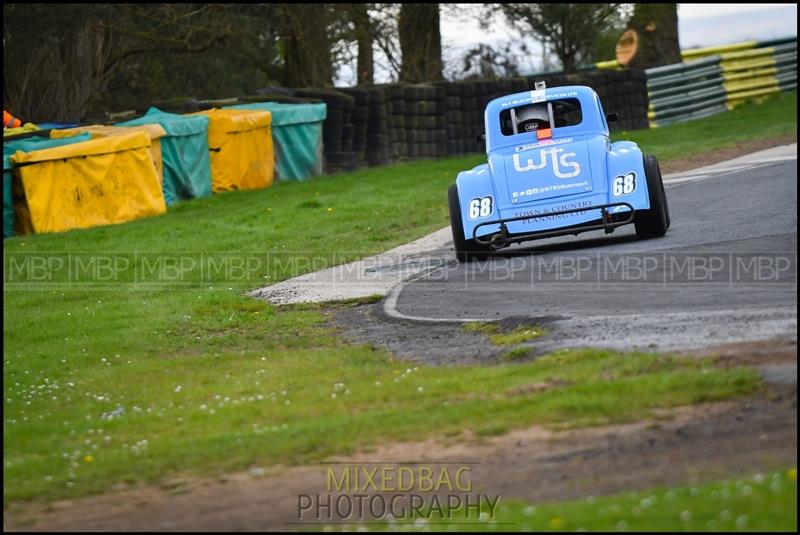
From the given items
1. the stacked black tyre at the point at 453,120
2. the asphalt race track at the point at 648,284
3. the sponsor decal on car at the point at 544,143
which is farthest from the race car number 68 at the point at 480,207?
the stacked black tyre at the point at 453,120

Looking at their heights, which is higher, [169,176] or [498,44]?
[498,44]

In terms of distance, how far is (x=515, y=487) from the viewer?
610 centimetres

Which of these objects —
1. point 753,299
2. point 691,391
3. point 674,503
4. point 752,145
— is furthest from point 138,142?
point 674,503

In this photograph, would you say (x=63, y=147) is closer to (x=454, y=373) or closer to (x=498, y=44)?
(x=454, y=373)

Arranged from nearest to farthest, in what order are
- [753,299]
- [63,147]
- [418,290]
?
[753,299], [418,290], [63,147]

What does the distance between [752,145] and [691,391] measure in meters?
17.1

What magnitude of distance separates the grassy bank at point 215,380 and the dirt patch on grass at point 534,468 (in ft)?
0.70

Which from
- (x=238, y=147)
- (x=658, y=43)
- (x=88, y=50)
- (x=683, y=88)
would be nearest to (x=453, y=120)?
(x=238, y=147)

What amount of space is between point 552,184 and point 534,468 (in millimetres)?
7049

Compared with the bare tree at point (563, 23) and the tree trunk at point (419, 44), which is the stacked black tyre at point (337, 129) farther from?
the bare tree at point (563, 23)

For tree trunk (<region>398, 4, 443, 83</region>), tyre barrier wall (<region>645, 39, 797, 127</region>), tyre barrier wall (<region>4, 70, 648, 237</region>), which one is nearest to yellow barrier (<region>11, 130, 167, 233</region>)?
tyre barrier wall (<region>4, 70, 648, 237</region>)

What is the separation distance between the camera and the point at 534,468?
6.32m

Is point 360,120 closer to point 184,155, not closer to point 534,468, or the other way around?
point 184,155

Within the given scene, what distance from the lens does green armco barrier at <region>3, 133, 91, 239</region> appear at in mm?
19172
